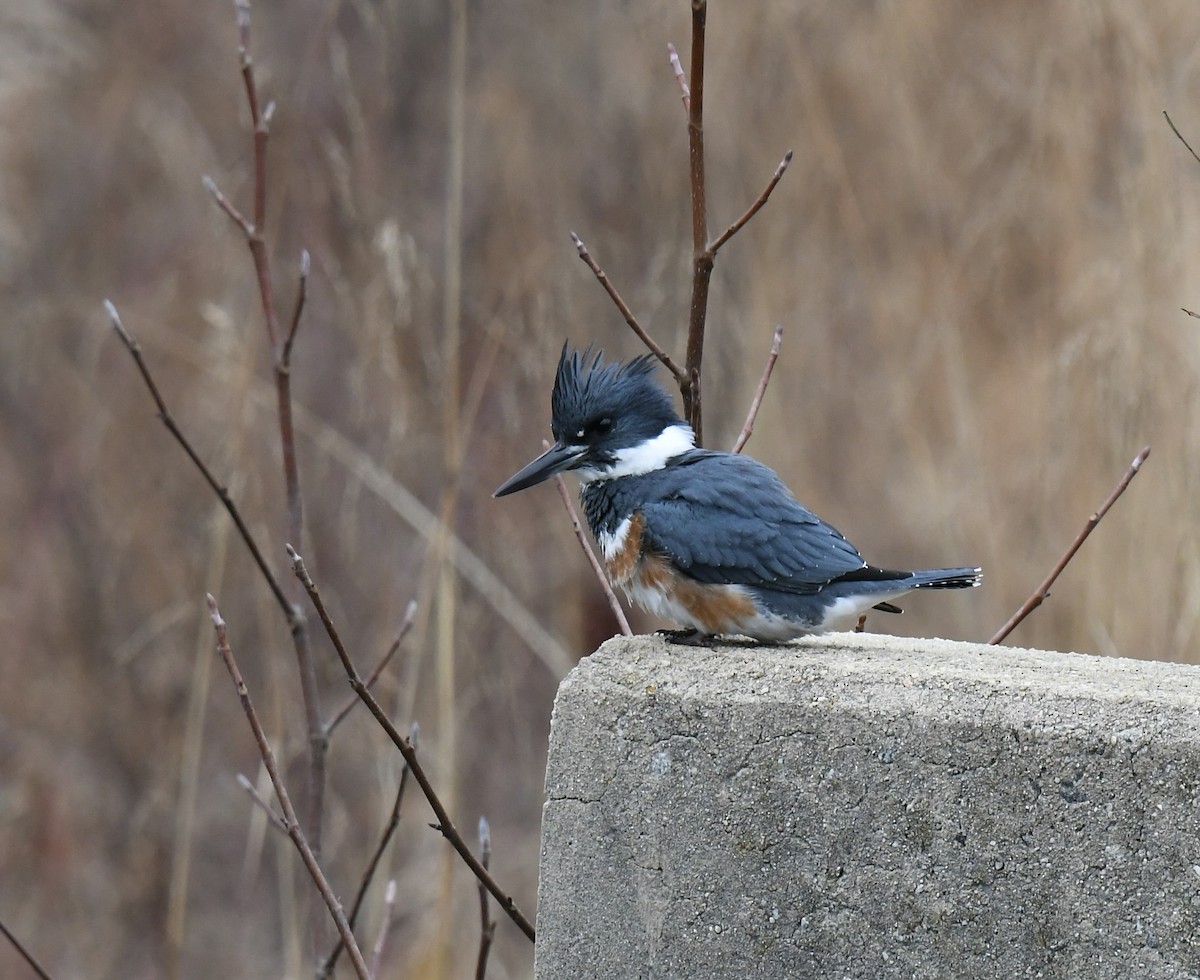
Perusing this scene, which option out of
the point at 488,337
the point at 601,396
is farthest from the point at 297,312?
the point at 488,337

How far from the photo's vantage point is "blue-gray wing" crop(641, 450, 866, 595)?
1760 mm

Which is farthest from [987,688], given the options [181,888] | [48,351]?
[48,351]

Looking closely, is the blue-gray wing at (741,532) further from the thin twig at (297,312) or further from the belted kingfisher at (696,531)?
the thin twig at (297,312)

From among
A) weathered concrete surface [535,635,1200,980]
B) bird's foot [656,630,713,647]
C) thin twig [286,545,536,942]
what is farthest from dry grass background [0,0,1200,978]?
weathered concrete surface [535,635,1200,980]

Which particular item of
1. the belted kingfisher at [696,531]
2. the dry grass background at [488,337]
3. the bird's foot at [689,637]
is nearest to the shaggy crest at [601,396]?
the belted kingfisher at [696,531]

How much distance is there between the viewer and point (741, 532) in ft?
5.90

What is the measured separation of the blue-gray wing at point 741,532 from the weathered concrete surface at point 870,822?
31cm

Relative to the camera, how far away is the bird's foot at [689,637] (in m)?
1.66

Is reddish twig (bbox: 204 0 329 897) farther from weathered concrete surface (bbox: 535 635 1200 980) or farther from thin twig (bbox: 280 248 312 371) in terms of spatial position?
weathered concrete surface (bbox: 535 635 1200 980)

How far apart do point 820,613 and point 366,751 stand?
2467mm

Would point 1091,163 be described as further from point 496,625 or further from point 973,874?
point 973,874

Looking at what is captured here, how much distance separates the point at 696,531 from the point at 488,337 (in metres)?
1.82

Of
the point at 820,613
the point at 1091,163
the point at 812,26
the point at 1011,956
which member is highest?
the point at 812,26

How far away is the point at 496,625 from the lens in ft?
13.0
